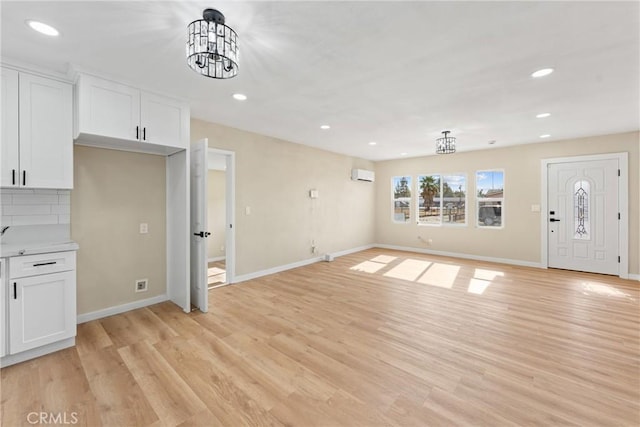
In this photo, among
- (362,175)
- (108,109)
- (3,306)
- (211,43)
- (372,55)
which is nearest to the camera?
(211,43)

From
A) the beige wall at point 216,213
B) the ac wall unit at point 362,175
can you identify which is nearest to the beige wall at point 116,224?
the beige wall at point 216,213

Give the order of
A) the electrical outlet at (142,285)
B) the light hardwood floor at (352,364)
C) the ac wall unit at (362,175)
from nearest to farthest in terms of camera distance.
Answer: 1. the light hardwood floor at (352,364)
2. the electrical outlet at (142,285)
3. the ac wall unit at (362,175)

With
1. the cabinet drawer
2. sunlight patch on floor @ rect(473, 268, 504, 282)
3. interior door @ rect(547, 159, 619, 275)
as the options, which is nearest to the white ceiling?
interior door @ rect(547, 159, 619, 275)

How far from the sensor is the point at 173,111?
10.4 ft

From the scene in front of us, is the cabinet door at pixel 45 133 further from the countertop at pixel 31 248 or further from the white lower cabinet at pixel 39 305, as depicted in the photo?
the white lower cabinet at pixel 39 305

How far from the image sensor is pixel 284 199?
5.36 meters

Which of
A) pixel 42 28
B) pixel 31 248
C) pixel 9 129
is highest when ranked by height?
pixel 42 28

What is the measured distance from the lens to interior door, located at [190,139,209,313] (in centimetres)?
336

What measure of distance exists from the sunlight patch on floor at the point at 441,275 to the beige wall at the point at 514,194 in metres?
1.23

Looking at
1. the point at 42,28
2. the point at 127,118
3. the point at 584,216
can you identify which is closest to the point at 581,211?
the point at 584,216

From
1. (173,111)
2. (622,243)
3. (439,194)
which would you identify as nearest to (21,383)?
(173,111)

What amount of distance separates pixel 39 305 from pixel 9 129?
1560 millimetres

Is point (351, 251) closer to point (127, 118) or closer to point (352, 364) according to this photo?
point (352, 364)

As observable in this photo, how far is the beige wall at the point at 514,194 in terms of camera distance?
15.5ft
